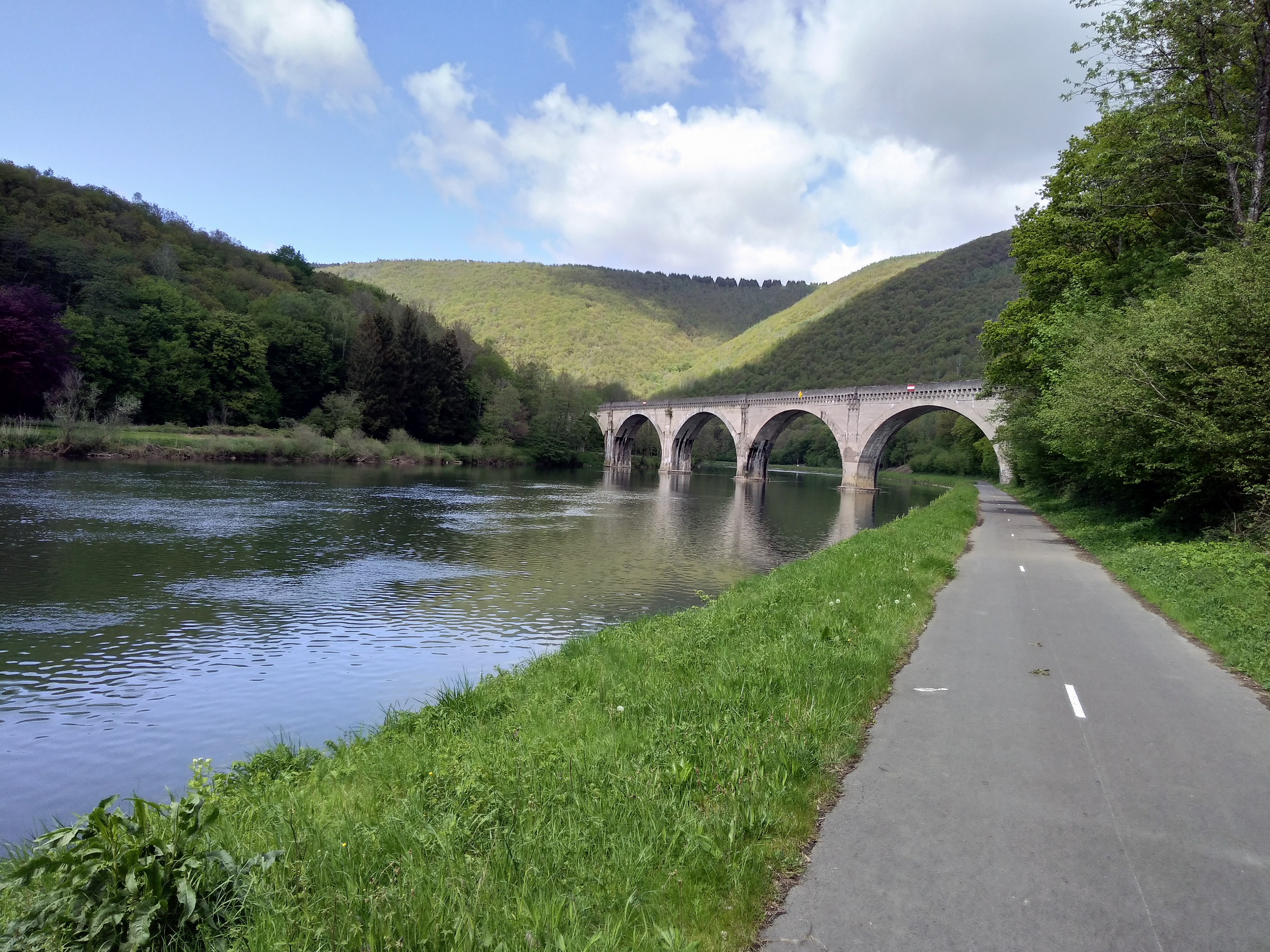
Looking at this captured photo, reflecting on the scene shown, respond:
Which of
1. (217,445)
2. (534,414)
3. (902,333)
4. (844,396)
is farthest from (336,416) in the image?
(902,333)

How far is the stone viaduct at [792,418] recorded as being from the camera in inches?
2318

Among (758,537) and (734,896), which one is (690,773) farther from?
(758,537)

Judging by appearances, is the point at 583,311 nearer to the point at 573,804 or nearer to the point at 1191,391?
the point at 1191,391

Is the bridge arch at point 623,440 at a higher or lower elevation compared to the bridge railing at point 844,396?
lower

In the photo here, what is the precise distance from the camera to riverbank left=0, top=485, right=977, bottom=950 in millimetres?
3334

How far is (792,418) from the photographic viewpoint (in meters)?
84.1

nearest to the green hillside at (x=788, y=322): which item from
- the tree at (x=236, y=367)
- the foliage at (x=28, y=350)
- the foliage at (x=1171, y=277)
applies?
the tree at (x=236, y=367)

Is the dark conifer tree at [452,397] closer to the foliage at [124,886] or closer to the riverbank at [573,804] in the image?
the riverbank at [573,804]

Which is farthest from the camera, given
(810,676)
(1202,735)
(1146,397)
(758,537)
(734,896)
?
(758,537)

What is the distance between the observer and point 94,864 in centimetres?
306

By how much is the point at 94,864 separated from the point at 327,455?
66.7 meters

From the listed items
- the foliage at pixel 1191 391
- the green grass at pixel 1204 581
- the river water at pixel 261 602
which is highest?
the foliage at pixel 1191 391

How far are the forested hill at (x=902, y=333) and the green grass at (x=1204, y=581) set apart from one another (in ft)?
242

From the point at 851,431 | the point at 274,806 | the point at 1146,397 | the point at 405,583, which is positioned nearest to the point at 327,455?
the point at 851,431
